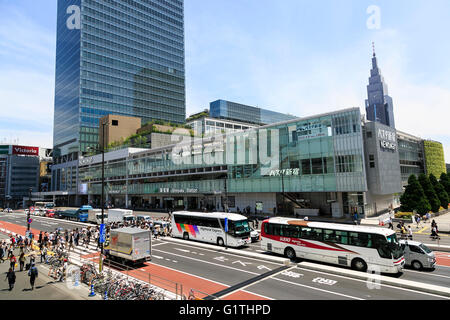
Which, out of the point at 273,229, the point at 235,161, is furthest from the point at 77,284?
the point at 235,161

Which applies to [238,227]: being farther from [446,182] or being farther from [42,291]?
[446,182]

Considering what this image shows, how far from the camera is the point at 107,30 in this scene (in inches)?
4252

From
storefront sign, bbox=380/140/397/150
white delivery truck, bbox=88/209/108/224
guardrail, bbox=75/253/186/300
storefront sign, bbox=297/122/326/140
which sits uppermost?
storefront sign, bbox=297/122/326/140

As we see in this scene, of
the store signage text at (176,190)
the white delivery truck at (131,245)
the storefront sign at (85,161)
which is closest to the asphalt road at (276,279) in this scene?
the white delivery truck at (131,245)

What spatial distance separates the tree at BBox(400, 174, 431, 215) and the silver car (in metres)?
29.9

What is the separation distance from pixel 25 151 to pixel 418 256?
583ft

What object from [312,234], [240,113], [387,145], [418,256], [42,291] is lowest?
[42,291]

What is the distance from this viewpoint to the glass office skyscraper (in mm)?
103250

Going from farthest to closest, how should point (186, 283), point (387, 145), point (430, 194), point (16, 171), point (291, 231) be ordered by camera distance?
point (16, 171) < point (387, 145) < point (430, 194) < point (291, 231) < point (186, 283)

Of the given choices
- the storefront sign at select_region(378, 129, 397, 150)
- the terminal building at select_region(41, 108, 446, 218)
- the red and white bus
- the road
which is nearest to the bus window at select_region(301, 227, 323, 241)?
the red and white bus

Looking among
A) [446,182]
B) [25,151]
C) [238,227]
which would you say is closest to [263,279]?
[238,227]

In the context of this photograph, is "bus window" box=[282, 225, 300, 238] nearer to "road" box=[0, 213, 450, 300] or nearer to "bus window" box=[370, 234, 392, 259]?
"road" box=[0, 213, 450, 300]

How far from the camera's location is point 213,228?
1040 inches

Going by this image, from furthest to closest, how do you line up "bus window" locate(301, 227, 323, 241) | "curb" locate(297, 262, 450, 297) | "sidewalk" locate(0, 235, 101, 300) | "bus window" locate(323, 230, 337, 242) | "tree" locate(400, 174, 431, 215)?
1. "tree" locate(400, 174, 431, 215)
2. "bus window" locate(301, 227, 323, 241)
3. "bus window" locate(323, 230, 337, 242)
4. "sidewalk" locate(0, 235, 101, 300)
5. "curb" locate(297, 262, 450, 297)
